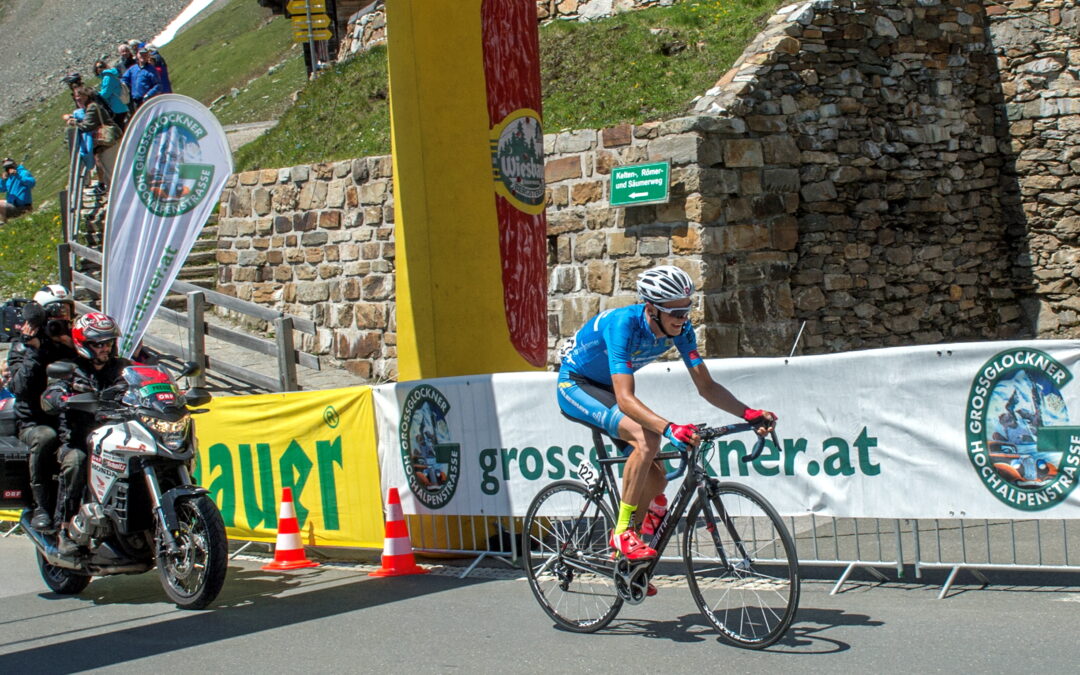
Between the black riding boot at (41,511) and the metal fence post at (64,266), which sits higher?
the metal fence post at (64,266)

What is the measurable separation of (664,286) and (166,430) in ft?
10.9

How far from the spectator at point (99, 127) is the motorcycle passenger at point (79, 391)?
9.91m

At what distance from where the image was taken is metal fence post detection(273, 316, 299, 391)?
1252 centimetres

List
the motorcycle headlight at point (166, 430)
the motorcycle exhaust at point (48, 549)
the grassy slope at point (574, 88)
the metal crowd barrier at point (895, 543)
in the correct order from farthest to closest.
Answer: the grassy slope at point (574, 88), the motorcycle exhaust at point (48, 549), the motorcycle headlight at point (166, 430), the metal crowd barrier at point (895, 543)

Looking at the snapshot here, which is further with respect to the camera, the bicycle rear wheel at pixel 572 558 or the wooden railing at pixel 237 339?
the wooden railing at pixel 237 339

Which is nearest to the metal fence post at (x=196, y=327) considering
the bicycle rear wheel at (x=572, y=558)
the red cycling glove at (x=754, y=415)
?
the bicycle rear wheel at (x=572, y=558)

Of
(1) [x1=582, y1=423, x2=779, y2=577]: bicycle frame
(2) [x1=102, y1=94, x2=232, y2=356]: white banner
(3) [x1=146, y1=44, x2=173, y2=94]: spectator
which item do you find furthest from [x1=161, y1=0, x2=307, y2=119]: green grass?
(1) [x1=582, y1=423, x2=779, y2=577]: bicycle frame

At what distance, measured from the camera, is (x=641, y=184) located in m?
12.4

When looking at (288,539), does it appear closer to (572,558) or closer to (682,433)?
(572,558)

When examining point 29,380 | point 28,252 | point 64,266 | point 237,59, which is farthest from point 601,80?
point 237,59

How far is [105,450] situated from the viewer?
768 centimetres

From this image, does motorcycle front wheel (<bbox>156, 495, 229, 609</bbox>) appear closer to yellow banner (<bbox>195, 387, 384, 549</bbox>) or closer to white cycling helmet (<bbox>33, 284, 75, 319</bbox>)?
yellow banner (<bbox>195, 387, 384, 549</bbox>)

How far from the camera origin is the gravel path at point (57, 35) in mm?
67500

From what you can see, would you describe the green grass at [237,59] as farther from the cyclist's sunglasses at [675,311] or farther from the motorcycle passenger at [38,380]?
the cyclist's sunglasses at [675,311]
